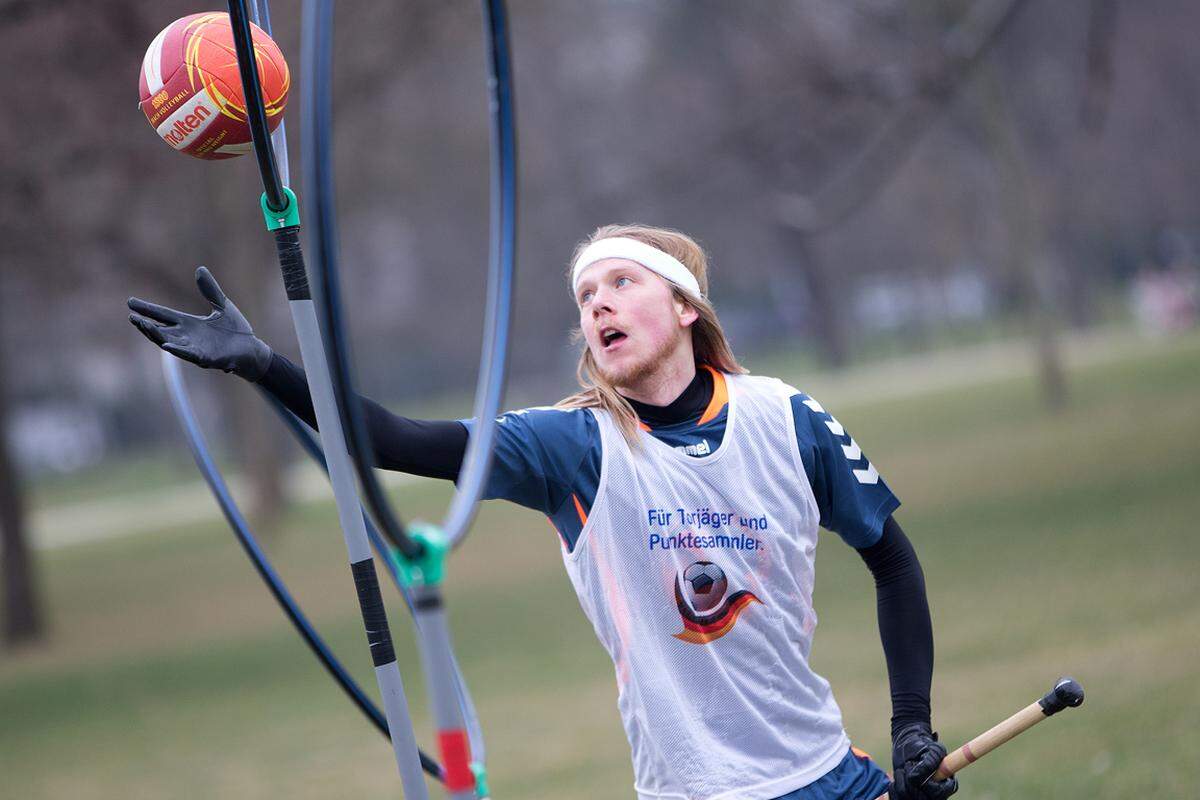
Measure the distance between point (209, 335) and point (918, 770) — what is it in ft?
6.25

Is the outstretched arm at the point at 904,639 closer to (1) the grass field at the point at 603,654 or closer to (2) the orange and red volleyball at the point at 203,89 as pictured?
(2) the orange and red volleyball at the point at 203,89

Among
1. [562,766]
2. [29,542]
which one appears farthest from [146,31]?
[562,766]

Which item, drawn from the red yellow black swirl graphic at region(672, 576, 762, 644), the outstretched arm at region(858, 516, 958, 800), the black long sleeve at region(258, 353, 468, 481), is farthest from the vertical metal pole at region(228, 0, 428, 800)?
the outstretched arm at region(858, 516, 958, 800)

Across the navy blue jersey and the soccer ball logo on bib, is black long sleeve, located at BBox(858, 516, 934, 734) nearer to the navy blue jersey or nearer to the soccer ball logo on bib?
the navy blue jersey

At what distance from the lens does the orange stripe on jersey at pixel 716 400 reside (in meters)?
3.75

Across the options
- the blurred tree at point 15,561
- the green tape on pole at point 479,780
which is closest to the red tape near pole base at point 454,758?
the green tape on pole at point 479,780

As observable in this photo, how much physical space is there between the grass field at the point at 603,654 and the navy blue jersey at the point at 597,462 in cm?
346

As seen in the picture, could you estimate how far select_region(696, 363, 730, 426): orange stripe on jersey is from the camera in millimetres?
3754

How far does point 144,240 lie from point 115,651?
1106cm

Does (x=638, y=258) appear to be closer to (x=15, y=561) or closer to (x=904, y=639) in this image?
(x=904, y=639)

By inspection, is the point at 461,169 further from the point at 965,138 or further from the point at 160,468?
the point at 160,468

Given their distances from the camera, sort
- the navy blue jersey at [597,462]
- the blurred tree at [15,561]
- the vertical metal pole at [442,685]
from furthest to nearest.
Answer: the blurred tree at [15,561] → the navy blue jersey at [597,462] → the vertical metal pole at [442,685]

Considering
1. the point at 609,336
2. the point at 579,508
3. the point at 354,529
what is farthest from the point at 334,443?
the point at 609,336

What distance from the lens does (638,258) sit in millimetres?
3852
